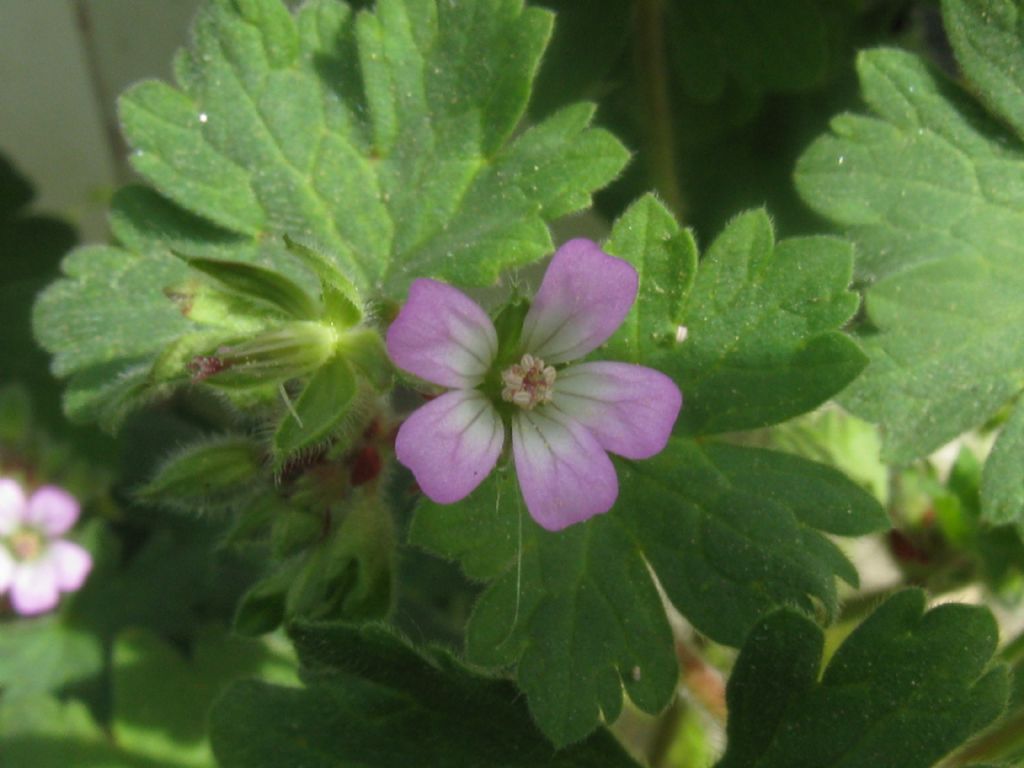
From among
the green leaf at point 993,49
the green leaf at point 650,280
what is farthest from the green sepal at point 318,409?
the green leaf at point 993,49

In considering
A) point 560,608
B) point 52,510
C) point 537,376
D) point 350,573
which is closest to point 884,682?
point 560,608

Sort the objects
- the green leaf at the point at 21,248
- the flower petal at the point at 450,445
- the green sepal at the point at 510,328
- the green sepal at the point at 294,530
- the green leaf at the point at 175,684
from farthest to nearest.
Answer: the green leaf at the point at 21,248 < the green leaf at the point at 175,684 < the green sepal at the point at 294,530 < the green sepal at the point at 510,328 < the flower petal at the point at 450,445

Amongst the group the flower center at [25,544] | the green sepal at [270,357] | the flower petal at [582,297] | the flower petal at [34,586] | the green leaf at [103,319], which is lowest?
the flower petal at [34,586]

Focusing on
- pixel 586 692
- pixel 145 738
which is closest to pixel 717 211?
pixel 586 692

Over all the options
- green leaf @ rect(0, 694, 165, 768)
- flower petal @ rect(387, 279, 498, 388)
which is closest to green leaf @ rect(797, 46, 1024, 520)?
flower petal @ rect(387, 279, 498, 388)

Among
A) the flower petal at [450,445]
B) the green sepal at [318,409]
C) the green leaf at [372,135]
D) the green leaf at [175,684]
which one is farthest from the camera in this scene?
the green leaf at [175,684]

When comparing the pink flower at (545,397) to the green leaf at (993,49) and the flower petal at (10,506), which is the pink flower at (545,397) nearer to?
the green leaf at (993,49)
